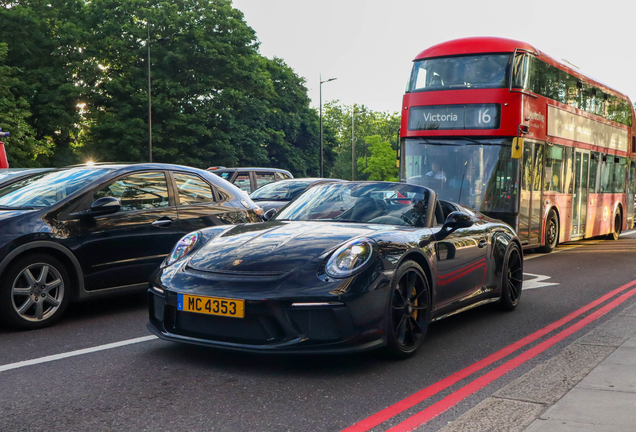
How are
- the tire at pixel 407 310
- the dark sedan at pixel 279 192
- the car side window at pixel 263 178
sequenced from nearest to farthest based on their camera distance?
the tire at pixel 407 310 → the dark sedan at pixel 279 192 → the car side window at pixel 263 178

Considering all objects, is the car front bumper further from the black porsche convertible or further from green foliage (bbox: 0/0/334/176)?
green foliage (bbox: 0/0/334/176)

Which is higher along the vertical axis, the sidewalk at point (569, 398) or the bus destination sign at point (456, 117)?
the bus destination sign at point (456, 117)

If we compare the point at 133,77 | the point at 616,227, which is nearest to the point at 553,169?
the point at 616,227

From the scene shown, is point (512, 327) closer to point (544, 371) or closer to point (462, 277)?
point (462, 277)

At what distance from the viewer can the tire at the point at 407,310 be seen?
4.85 m

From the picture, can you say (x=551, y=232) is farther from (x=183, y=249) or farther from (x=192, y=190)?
(x=183, y=249)

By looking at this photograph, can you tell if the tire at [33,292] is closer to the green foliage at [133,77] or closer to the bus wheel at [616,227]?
the bus wheel at [616,227]

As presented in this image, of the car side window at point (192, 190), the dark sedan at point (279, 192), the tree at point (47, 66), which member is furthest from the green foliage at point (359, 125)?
the car side window at point (192, 190)

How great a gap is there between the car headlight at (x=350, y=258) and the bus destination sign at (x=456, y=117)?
8276mm

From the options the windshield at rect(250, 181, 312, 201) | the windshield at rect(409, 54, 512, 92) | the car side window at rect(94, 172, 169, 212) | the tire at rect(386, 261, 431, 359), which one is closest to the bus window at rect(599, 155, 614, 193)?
the windshield at rect(409, 54, 512, 92)

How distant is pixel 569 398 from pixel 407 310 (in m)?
1.39

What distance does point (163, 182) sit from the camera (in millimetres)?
7238

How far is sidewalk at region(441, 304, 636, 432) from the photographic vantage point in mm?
3506

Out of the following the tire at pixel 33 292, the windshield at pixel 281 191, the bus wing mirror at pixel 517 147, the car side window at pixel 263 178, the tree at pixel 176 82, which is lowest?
the tire at pixel 33 292
